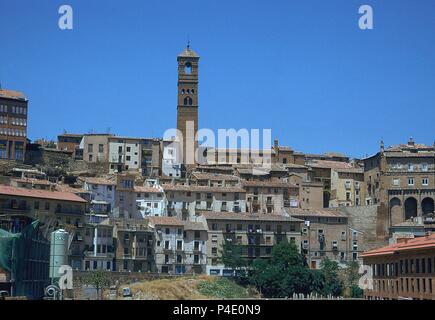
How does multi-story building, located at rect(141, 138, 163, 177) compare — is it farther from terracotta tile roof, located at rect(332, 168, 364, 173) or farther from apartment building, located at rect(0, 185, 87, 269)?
apartment building, located at rect(0, 185, 87, 269)

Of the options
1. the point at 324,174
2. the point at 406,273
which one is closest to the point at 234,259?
the point at 406,273

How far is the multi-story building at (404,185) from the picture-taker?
102 ft

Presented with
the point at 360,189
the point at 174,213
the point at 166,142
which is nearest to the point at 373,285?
the point at 174,213

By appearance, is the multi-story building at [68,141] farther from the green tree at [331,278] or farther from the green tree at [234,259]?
the green tree at [331,278]

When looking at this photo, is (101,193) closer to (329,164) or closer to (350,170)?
(350,170)

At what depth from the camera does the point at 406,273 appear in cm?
1780

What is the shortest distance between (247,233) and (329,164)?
9.37 metres

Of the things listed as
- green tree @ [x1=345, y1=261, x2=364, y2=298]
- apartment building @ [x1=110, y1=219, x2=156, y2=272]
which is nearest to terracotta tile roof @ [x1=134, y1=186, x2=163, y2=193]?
apartment building @ [x1=110, y1=219, x2=156, y2=272]

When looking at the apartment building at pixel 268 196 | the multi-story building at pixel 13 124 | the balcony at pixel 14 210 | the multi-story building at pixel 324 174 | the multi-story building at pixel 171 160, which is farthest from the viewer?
the multi-story building at pixel 324 174

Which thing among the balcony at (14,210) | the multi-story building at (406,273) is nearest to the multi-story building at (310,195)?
the multi-story building at (406,273)

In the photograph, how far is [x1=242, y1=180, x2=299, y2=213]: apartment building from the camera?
30422 mm

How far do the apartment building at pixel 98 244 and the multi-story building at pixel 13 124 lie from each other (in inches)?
252

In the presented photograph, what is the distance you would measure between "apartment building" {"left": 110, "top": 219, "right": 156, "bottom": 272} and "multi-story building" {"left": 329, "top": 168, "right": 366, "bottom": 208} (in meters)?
9.92
